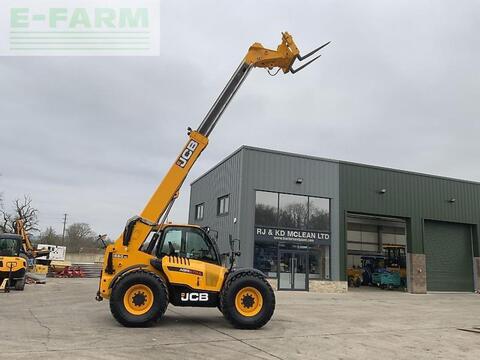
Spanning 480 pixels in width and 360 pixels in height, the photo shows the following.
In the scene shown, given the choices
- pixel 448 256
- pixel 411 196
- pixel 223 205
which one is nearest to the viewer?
pixel 223 205

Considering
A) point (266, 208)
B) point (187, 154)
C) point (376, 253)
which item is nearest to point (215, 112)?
point (187, 154)

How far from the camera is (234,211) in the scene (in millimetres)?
23562

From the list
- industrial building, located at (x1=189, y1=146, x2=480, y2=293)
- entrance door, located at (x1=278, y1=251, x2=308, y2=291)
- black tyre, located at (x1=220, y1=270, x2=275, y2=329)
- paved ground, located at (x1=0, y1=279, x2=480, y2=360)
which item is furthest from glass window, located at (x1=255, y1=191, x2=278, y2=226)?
black tyre, located at (x1=220, y1=270, x2=275, y2=329)

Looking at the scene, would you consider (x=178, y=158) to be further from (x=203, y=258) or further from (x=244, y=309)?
(x=244, y=309)

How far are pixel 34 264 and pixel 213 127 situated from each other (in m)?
23.6

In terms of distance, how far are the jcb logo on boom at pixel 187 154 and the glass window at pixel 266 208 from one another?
12874 millimetres

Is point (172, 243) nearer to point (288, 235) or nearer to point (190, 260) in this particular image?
point (190, 260)

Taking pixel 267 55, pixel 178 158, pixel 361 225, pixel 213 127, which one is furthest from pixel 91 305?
pixel 361 225

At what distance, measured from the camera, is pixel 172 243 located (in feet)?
32.9

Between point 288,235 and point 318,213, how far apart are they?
2382 millimetres

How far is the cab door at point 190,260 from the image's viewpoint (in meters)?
9.56

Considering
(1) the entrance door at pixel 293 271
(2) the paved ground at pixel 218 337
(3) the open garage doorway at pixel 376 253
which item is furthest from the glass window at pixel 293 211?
(2) the paved ground at pixel 218 337

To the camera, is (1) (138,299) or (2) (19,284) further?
(2) (19,284)

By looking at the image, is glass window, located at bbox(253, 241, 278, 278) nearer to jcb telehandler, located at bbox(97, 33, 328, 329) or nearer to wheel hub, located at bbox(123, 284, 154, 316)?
jcb telehandler, located at bbox(97, 33, 328, 329)
